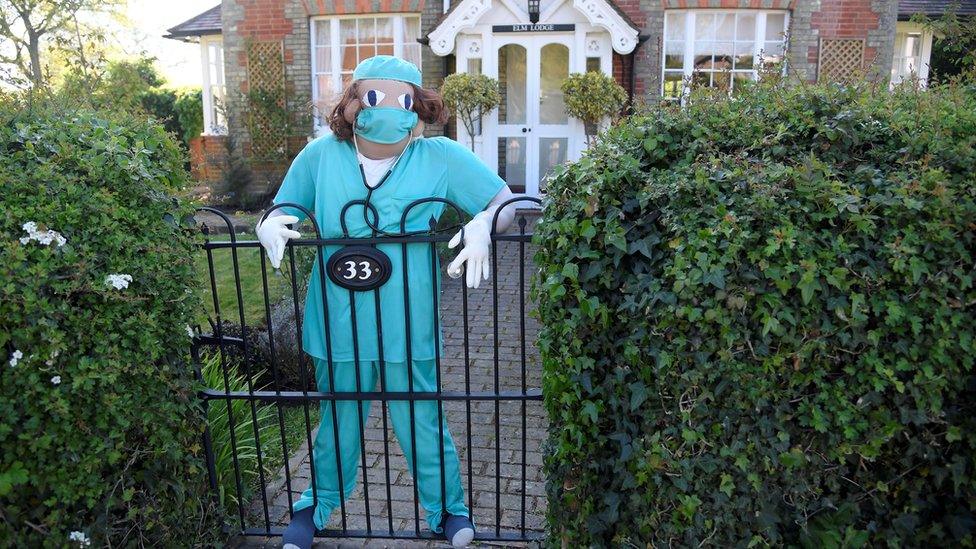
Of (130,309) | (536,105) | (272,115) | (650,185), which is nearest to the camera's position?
(650,185)

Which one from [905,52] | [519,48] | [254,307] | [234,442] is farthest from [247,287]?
[905,52]

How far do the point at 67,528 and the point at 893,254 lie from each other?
251 centimetres

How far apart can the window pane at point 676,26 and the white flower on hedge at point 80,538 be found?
392 inches

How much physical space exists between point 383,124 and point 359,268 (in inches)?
21.4

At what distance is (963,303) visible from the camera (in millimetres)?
1815

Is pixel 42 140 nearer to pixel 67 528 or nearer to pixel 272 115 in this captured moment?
pixel 67 528

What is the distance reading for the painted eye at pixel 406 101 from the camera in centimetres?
267

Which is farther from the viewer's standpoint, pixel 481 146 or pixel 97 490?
pixel 481 146

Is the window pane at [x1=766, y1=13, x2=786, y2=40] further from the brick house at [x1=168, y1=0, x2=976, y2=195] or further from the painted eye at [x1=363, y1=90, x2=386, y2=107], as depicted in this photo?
the painted eye at [x1=363, y1=90, x2=386, y2=107]

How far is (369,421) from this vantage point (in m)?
4.26

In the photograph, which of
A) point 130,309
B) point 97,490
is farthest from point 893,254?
point 97,490

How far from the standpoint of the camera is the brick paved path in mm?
3035

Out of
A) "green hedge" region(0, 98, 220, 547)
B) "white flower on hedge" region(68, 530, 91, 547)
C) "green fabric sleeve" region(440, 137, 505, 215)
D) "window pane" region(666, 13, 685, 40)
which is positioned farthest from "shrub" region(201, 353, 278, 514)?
"window pane" region(666, 13, 685, 40)

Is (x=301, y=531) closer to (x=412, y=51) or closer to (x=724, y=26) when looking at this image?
(x=412, y=51)
